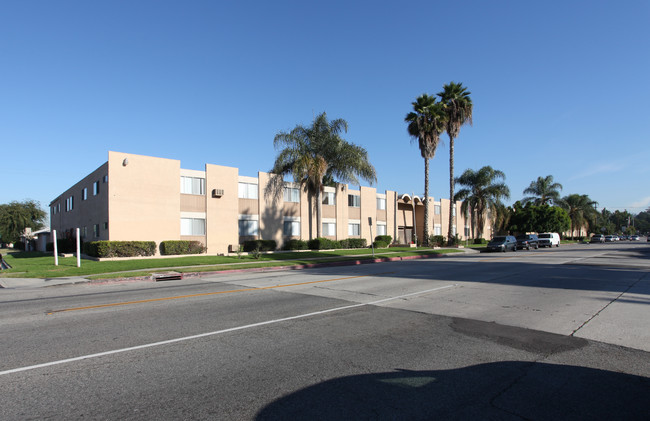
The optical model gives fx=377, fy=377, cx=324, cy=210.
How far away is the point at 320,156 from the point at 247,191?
6790 mm

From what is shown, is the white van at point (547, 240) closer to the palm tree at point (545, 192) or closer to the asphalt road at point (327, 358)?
the palm tree at point (545, 192)

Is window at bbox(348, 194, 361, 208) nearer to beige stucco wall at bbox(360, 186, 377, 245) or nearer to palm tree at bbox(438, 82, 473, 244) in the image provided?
beige stucco wall at bbox(360, 186, 377, 245)

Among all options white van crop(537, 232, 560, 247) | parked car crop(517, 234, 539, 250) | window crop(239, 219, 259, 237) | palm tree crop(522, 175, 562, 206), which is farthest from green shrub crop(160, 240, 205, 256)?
palm tree crop(522, 175, 562, 206)

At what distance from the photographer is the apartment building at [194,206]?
1002 inches

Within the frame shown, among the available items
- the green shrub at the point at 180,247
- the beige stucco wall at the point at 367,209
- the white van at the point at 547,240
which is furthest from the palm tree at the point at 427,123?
the green shrub at the point at 180,247

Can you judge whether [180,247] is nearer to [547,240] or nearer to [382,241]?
[382,241]

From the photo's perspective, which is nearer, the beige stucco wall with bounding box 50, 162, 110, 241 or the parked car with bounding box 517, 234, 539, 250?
the beige stucco wall with bounding box 50, 162, 110, 241

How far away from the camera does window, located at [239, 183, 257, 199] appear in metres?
31.2

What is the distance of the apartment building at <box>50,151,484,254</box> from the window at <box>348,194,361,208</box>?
11cm

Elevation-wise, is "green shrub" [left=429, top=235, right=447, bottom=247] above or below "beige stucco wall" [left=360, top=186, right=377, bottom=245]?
below

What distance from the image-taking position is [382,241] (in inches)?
1594

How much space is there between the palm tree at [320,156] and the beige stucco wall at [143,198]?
330 inches

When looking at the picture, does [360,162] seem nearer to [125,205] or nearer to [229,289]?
[125,205]

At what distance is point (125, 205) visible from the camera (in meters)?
25.3
